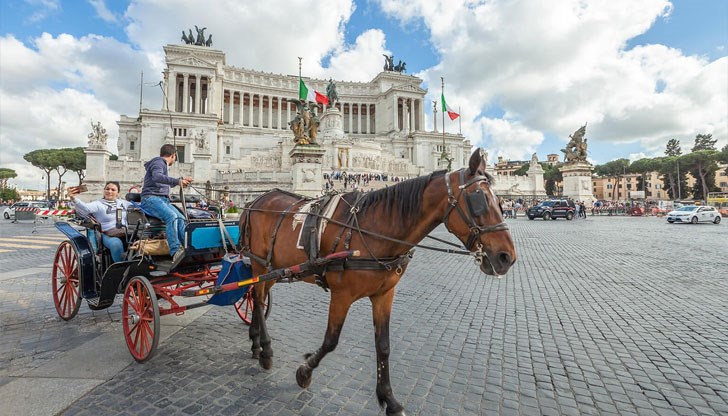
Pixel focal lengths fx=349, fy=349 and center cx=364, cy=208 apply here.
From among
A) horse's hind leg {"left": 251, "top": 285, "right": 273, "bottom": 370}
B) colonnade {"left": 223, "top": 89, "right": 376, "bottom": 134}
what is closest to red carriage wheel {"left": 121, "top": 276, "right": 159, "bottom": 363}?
horse's hind leg {"left": 251, "top": 285, "right": 273, "bottom": 370}

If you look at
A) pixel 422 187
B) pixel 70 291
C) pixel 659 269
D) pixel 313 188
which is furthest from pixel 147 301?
pixel 313 188

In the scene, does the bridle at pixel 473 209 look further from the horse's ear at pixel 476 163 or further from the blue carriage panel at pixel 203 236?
the blue carriage panel at pixel 203 236

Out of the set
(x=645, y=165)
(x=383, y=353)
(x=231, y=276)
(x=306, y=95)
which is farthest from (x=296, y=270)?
(x=645, y=165)

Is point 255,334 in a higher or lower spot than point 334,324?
lower

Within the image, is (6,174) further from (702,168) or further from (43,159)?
(702,168)

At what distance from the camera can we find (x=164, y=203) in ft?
13.2

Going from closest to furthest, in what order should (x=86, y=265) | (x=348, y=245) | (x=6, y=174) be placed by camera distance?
(x=348, y=245) → (x=86, y=265) → (x=6, y=174)

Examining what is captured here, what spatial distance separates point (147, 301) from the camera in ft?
11.3

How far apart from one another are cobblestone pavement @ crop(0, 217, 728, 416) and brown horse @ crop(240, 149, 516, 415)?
0.50 m

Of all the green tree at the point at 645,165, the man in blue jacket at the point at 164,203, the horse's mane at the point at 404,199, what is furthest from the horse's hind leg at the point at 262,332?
the green tree at the point at 645,165

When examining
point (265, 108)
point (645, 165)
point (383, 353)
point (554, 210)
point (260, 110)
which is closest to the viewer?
point (383, 353)

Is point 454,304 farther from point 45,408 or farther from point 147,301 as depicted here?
point 45,408

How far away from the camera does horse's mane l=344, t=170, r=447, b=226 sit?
8.68 ft

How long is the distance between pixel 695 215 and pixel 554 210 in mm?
8941
